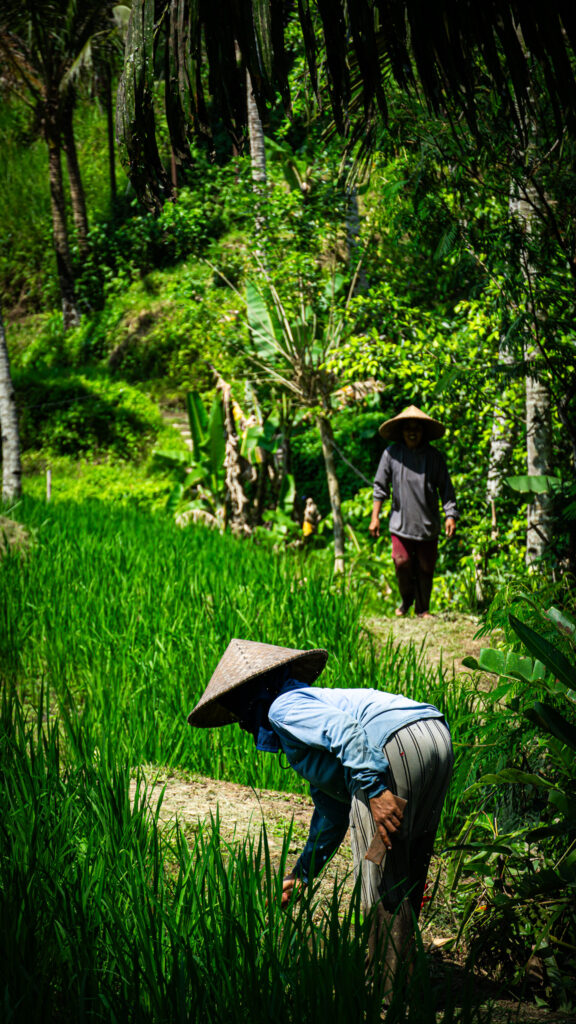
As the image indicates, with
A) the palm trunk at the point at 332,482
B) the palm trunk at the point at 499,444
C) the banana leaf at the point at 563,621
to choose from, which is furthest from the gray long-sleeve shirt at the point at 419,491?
the banana leaf at the point at 563,621

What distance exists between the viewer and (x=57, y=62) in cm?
1689

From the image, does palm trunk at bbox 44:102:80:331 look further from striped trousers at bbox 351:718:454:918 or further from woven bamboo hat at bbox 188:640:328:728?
striped trousers at bbox 351:718:454:918

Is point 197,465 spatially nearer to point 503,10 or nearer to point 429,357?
point 429,357

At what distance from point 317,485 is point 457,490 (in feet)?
14.1

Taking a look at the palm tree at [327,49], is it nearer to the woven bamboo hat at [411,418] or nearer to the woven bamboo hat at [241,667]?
the woven bamboo hat at [241,667]

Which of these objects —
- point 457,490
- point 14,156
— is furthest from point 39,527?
point 14,156

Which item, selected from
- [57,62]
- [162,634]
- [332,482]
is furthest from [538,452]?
[57,62]

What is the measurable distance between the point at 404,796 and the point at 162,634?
2714 mm

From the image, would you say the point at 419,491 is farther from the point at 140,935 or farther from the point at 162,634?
the point at 140,935

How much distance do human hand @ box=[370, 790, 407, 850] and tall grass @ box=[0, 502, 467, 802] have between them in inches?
41.5

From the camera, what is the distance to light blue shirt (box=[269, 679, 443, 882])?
6.89ft

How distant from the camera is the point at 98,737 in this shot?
3.36m

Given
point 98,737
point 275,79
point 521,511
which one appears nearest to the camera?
point 275,79

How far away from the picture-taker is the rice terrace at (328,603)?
6.37 ft
